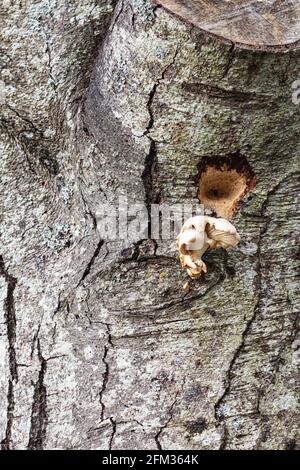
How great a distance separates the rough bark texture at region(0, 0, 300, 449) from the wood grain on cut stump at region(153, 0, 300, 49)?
0.13 m

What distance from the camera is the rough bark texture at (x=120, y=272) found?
4.24ft

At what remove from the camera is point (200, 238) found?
1.23m

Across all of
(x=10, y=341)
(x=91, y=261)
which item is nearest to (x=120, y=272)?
(x=91, y=261)

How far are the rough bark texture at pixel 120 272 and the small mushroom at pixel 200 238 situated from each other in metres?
0.07

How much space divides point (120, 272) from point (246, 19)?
0.59 meters

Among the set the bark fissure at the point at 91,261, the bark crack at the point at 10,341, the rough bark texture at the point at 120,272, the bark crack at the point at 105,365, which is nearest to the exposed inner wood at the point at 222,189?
the rough bark texture at the point at 120,272

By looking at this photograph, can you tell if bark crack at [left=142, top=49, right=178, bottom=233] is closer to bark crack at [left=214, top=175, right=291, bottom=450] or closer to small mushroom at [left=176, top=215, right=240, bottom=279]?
small mushroom at [left=176, top=215, right=240, bottom=279]

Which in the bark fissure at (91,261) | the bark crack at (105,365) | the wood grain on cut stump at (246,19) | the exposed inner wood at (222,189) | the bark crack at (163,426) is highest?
the wood grain on cut stump at (246,19)

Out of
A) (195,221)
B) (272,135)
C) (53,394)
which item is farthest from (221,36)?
(53,394)

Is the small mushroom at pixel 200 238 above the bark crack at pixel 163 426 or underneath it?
above

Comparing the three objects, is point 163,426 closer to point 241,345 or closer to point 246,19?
point 241,345

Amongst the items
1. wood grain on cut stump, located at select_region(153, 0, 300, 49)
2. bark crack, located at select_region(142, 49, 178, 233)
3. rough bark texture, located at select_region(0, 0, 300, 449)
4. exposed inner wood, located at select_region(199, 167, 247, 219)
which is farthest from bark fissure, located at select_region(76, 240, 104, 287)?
wood grain on cut stump, located at select_region(153, 0, 300, 49)

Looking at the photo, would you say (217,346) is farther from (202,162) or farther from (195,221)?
(202,162)

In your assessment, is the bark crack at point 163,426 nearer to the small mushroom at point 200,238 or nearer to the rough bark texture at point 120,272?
the rough bark texture at point 120,272
